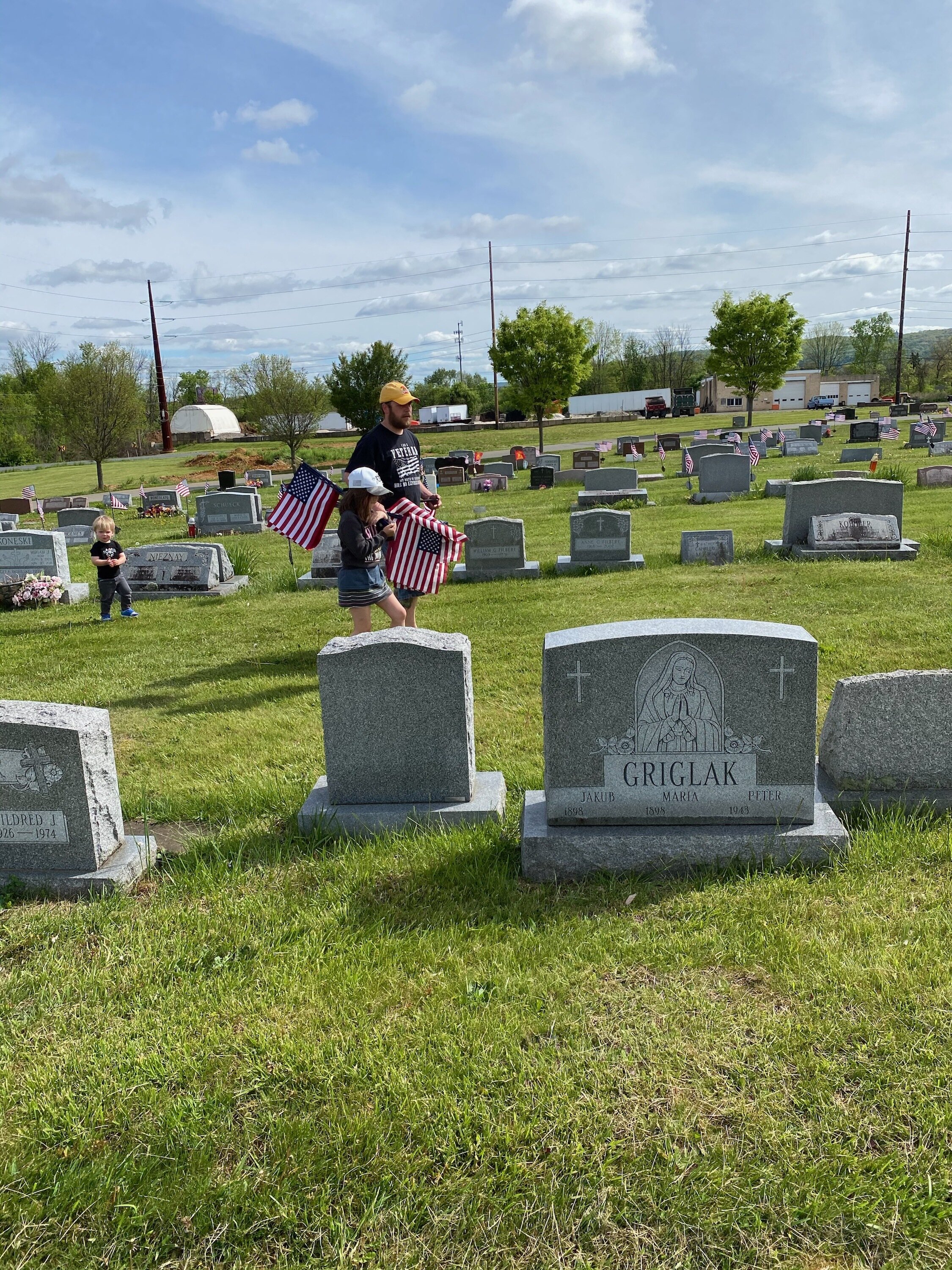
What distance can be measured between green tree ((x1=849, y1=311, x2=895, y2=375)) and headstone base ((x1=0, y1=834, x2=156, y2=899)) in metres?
110

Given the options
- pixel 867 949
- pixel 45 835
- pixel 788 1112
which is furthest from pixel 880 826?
pixel 45 835

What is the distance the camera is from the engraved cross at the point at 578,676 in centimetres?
413

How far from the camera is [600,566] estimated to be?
12.5 metres

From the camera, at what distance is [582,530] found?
12.5m

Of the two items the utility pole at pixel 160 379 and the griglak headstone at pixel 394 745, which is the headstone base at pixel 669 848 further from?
the utility pole at pixel 160 379

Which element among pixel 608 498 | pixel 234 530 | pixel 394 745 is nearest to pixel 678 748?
pixel 394 745

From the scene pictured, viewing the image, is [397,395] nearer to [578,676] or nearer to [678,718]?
[578,676]

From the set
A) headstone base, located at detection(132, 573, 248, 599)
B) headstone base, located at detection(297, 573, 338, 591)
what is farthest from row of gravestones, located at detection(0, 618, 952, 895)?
headstone base, located at detection(132, 573, 248, 599)

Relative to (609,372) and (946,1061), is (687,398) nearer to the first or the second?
(609,372)

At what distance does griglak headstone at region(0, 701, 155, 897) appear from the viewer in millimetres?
4242

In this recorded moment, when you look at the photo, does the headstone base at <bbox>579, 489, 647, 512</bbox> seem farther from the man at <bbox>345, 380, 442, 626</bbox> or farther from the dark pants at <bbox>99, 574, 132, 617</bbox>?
the man at <bbox>345, 380, 442, 626</bbox>

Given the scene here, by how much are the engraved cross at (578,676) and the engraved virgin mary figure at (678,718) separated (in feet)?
0.97

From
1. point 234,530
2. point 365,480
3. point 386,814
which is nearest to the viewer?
point 386,814

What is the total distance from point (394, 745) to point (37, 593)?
9470 mm
